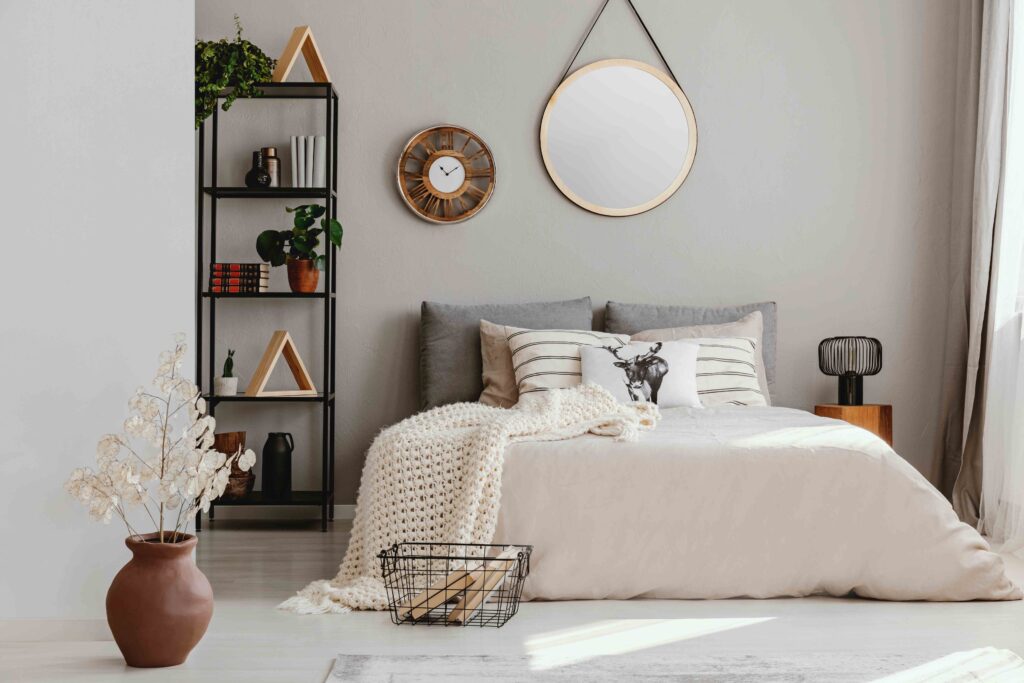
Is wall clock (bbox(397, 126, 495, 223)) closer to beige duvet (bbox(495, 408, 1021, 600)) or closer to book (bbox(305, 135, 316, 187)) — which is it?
book (bbox(305, 135, 316, 187))

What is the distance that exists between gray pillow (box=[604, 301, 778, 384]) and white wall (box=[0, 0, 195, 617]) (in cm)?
213

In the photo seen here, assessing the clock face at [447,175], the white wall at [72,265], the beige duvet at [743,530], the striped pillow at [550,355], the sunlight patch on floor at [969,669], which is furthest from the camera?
the clock face at [447,175]

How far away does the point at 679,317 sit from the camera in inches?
169

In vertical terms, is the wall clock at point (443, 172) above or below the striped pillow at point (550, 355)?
above

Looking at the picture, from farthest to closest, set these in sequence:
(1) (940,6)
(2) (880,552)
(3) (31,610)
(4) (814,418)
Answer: (1) (940,6), (4) (814,418), (2) (880,552), (3) (31,610)

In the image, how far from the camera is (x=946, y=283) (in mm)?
4492

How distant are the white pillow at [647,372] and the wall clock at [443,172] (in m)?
1.04

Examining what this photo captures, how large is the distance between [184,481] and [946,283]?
3.58m

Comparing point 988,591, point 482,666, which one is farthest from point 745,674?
point 988,591

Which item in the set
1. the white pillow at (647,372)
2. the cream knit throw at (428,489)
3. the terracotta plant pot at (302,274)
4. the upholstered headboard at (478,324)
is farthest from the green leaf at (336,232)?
the cream knit throw at (428,489)

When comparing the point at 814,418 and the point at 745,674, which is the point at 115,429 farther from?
the point at 814,418

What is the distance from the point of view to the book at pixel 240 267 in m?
4.21

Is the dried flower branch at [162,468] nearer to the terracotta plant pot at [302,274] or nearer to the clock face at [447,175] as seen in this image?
→ the terracotta plant pot at [302,274]

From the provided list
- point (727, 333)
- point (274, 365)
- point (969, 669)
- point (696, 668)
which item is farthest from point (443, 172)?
point (969, 669)
